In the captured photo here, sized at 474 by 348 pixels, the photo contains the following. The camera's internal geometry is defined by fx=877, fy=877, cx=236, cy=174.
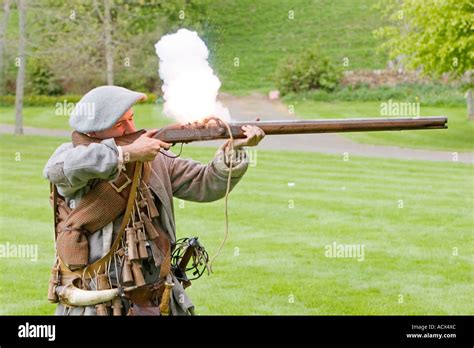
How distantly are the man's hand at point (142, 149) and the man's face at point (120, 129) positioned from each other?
22 centimetres

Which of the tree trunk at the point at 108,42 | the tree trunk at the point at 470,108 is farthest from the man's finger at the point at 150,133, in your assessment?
the tree trunk at the point at 470,108

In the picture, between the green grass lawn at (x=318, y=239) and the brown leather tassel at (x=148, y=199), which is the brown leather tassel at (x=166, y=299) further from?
the green grass lawn at (x=318, y=239)

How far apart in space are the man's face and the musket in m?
0.19

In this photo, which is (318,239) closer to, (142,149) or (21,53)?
(142,149)

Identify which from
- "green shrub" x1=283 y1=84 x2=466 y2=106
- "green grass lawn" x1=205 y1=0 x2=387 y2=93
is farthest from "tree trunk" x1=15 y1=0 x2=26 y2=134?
"green shrub" x1=283 y1=84 x2=466 y2=106

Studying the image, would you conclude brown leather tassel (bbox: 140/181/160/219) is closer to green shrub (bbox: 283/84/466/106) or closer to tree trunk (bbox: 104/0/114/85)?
tree trunk (bbox: 104/0/114/85)

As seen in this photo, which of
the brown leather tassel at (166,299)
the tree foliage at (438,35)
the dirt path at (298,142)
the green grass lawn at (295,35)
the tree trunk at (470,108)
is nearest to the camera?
the brown leather tassel at (166,299)

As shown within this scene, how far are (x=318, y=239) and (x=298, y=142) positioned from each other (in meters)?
15.3

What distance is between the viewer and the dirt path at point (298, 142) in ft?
78.8

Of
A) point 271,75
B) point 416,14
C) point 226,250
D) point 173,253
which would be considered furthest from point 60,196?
point 271,75

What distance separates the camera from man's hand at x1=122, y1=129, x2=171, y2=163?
16.1 ft

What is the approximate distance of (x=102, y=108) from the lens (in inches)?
199

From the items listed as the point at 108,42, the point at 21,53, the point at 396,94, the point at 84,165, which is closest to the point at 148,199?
the point at 84,165
